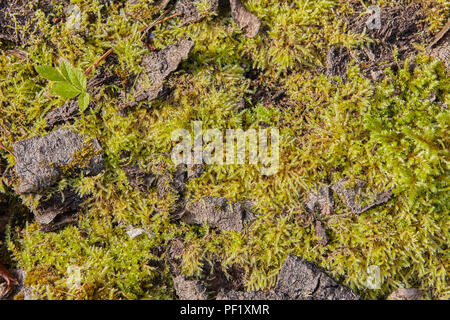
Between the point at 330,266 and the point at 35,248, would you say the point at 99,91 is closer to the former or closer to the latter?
the point at 35,248

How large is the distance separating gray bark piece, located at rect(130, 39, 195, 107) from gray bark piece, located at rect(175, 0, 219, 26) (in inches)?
7.8

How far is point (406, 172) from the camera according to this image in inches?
100.0

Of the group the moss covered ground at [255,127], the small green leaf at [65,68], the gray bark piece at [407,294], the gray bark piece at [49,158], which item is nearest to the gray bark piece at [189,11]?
the moss covered ground at [255,127]

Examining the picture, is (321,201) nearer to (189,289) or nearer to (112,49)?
(189,289)

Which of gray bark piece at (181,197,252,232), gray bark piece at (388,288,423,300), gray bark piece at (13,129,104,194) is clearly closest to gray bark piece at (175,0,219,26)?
gray bark piece at (13,129,104,194)

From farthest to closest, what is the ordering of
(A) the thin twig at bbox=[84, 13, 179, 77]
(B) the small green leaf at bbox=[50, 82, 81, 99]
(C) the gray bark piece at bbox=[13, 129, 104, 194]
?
(A) the thin twig at bbox=[84, 13, 179, 77] → (C) the gray bark piece at bbox=[13, 129, 104, 194] → (B) the small green leaf at bbox=[50, 82, 81, 99]

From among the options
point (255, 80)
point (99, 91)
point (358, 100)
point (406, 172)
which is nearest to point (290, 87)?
point (255, 80)

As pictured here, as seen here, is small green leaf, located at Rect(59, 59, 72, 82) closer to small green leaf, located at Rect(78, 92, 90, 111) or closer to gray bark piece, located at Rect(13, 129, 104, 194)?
small green leaf, located at Rect(78, 92, 90, 111)

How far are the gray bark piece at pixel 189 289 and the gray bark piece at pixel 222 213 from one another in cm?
49

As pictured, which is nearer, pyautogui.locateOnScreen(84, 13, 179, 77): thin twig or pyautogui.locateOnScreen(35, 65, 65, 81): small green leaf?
pyautogui.locateOnScreen(35, 65, 65, 81): small green leaf

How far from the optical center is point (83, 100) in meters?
2.74

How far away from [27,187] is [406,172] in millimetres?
3047

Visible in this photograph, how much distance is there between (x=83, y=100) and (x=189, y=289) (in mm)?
1781

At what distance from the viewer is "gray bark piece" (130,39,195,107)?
2.80m
